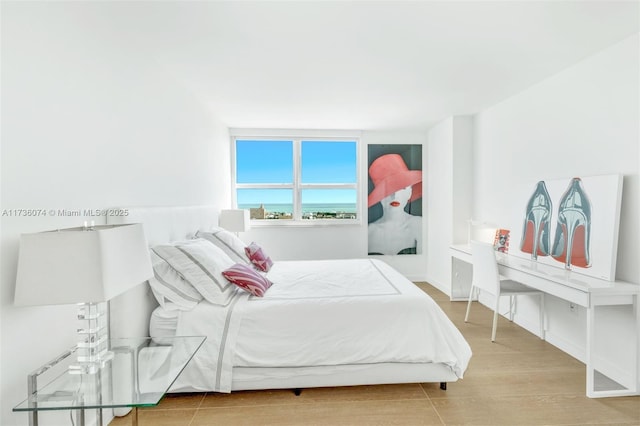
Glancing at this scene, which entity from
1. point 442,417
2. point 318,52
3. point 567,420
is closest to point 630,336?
point 567,420

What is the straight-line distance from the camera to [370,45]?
2342mm

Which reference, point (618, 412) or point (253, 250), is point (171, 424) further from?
point (618, 412)

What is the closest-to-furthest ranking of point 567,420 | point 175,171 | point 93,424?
point 93,424 < point 567,420 < point 175,171

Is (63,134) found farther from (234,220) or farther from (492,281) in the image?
(492,281)

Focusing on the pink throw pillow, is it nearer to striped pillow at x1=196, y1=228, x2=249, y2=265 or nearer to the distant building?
striped pillow at x1=196, y1=228, x2=249, y2=265

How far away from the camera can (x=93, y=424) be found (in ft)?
5.96

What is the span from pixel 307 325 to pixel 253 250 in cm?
137

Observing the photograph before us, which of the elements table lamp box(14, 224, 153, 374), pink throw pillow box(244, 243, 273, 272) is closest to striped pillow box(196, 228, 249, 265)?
pink throw pillow box(244, 243, 273, 272)

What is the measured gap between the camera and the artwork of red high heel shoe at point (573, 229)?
2.55 meters

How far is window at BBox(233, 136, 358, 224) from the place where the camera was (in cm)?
516

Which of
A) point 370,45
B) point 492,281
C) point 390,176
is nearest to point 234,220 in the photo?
point 390,176

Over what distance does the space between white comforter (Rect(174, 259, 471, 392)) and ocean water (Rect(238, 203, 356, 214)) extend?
118 inches

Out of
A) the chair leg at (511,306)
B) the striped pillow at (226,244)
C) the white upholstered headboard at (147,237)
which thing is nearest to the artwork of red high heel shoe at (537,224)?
the chair leg at (511,306)

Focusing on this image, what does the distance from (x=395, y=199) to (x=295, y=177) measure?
→ 1.65 metres
